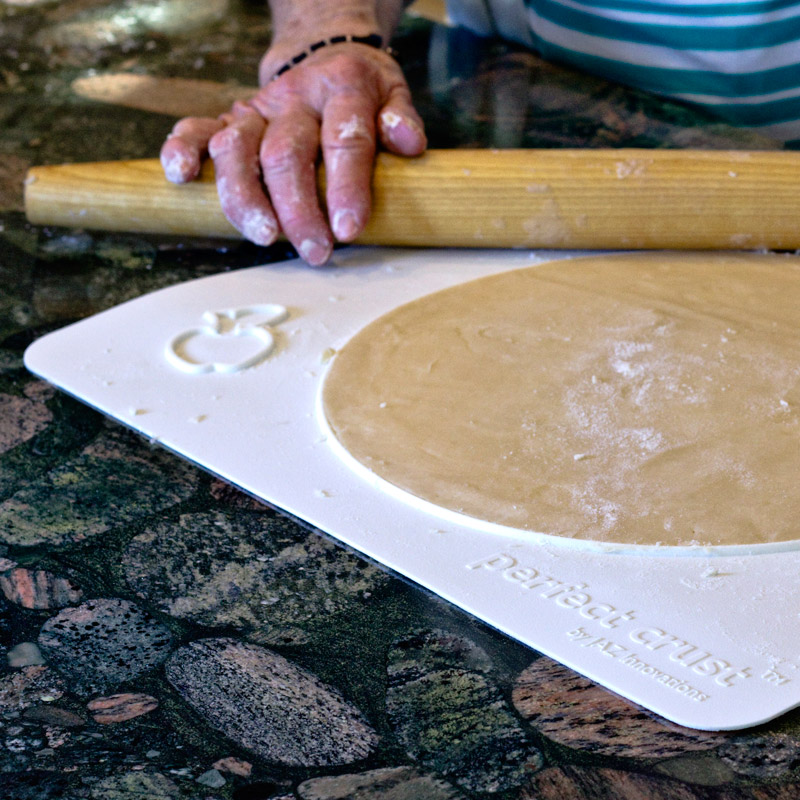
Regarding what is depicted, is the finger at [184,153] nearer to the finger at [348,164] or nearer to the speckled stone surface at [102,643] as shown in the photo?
the finger at [348,164]

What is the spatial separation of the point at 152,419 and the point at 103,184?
26.9 inches

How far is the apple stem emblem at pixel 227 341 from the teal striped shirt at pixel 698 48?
114cm

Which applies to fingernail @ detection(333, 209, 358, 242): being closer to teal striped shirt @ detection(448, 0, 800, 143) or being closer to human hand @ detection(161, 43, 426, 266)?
human hand @ detection(161, 43, 426, 266)

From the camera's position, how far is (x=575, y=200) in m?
1.61

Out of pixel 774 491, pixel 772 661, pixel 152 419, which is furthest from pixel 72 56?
pixel 772 661

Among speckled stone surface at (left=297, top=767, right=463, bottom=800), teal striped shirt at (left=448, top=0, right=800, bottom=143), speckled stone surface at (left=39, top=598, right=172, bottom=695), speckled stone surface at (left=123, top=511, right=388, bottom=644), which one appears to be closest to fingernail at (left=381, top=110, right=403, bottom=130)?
teal striped shirt at (left=448, top=0, right=800, bottom=143)

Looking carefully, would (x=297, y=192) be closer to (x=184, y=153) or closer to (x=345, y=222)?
(x=345, y=222)

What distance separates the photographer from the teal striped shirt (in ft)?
6.34

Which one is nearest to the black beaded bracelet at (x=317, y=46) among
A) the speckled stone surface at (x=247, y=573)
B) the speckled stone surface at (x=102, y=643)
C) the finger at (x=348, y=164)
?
the finger at (x=348, y=164)

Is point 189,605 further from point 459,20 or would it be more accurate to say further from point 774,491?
point 459,20

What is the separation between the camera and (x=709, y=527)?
100 cm

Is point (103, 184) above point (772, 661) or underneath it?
above

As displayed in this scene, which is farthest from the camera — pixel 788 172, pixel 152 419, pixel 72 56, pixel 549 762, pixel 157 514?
pixel 72 56

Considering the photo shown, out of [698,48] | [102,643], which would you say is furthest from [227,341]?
[698,48]
